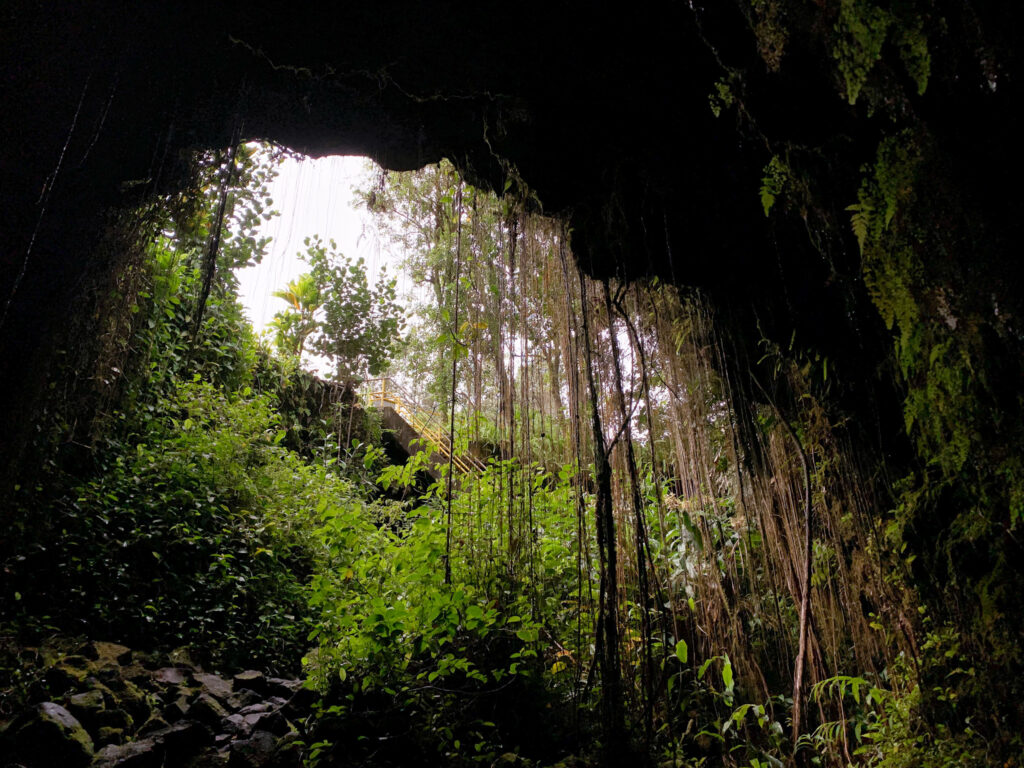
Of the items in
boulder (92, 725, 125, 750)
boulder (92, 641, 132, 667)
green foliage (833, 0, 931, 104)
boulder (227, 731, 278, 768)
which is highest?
green foliage (833, 0, 931, 104)

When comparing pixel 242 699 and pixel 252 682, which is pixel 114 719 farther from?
pixel 252 682

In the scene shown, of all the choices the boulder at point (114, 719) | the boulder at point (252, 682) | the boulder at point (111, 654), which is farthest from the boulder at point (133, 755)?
the boulder at point (252, 682)

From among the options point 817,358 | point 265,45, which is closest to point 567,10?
point 265,45

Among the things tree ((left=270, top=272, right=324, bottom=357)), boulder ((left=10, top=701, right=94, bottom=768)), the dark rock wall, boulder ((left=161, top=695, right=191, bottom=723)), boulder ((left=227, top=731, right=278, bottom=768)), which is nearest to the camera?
the dark rock wall

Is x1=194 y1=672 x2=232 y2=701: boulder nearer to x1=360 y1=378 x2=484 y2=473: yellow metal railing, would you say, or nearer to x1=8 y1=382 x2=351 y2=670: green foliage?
x1=8 y1=382 x2=351 y2=670: green foliage

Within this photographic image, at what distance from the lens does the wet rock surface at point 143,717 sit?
2523mm

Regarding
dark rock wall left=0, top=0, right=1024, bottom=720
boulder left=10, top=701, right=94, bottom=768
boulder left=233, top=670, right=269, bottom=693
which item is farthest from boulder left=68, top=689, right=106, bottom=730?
dark rock wall left=0, top=0, right=1024, bottom=720

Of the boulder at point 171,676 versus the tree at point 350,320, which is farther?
the tree at point 350,320

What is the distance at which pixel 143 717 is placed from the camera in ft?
9.87

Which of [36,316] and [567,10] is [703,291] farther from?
[36,316]

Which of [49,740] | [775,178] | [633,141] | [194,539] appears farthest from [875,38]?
[194,539]

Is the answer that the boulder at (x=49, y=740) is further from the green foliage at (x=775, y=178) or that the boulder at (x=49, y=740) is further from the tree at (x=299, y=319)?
the tree at (x=299, y=319)

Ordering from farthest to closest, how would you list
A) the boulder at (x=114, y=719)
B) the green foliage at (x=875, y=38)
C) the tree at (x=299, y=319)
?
the tree at (x=299, y=319) < the boulder at (x=114, y=719) < the green foliage at (x=875, y=38)

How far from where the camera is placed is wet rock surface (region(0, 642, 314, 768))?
2523 millimetres
